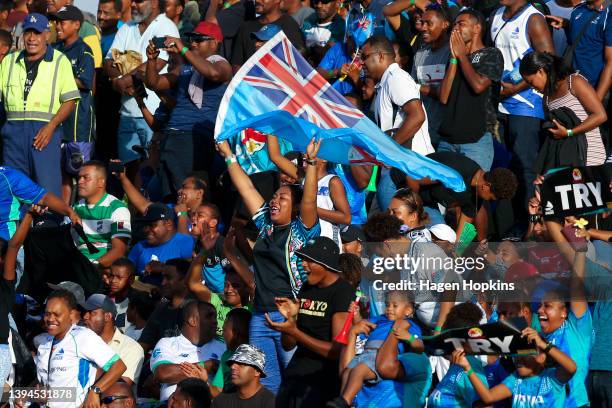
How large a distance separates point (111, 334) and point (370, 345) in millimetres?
2995

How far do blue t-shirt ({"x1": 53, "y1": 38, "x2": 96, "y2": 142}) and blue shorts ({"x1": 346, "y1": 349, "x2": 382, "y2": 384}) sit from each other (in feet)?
19.9

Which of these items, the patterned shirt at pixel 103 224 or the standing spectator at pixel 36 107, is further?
the standing spectator at pixel 36 107

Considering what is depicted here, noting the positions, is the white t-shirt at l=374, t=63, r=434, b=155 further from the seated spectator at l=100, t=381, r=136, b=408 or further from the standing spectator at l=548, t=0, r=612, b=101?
the seated spectator at l=100, t=381, r=136, b=408

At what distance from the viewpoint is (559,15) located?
549 inches

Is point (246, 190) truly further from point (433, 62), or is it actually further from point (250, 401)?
point (433, 62)

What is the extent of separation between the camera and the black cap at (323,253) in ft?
32.2

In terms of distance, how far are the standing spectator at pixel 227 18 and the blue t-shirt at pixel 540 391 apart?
682cm

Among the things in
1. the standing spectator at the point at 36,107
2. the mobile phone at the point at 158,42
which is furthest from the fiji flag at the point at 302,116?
the standing spectator at the point at 36,107

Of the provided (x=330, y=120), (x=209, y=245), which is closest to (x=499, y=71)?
(x=330, y=120)

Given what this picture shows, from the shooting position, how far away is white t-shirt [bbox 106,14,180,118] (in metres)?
15.5

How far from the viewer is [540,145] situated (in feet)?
42.9

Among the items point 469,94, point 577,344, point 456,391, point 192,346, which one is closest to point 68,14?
point 469,94

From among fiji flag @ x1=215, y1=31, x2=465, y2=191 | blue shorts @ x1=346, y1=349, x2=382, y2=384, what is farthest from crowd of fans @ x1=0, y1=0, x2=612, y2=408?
fiji flag @ x1=215, y1=31, x2=465, y2=191

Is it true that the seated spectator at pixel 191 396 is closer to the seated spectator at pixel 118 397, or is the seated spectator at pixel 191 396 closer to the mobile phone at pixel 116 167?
the seated spectator at pixel 118 397
